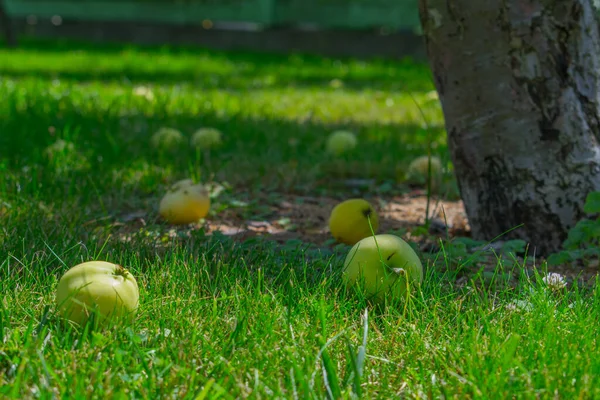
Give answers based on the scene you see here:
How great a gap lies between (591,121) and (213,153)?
2403mm

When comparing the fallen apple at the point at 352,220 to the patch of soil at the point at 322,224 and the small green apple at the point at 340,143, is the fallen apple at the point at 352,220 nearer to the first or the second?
the patch of soil at the point at 322,224

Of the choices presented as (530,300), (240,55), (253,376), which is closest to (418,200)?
(530,300)

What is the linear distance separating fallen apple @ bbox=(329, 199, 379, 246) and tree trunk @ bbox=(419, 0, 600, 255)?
1.69 ft

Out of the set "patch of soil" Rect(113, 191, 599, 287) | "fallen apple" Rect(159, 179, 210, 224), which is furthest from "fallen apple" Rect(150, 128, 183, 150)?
"fallen apple" Rect(159, 179, 210, 224)

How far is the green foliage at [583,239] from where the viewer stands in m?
2.72

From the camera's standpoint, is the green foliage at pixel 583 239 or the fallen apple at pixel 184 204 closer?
the green foliage at pixel 583 239

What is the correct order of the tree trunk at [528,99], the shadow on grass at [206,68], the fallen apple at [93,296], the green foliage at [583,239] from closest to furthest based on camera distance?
the fallen apple at [93,296]
the green foliage at [583,239]
the tree trunk at [528,99]
the shadow on grass at [206,68]

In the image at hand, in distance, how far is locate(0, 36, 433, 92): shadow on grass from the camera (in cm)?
879

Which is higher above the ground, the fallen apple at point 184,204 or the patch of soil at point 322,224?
the fallen apple at point 184,204

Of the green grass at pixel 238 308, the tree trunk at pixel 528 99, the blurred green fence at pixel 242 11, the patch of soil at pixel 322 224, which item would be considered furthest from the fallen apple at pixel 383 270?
the blurred green fence at pixel 242 11

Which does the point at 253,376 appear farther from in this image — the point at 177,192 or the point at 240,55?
the point at 240,55

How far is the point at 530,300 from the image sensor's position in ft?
7.30

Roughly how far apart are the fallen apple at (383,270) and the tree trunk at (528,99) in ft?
2.94

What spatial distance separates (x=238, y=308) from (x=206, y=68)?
8606mm
